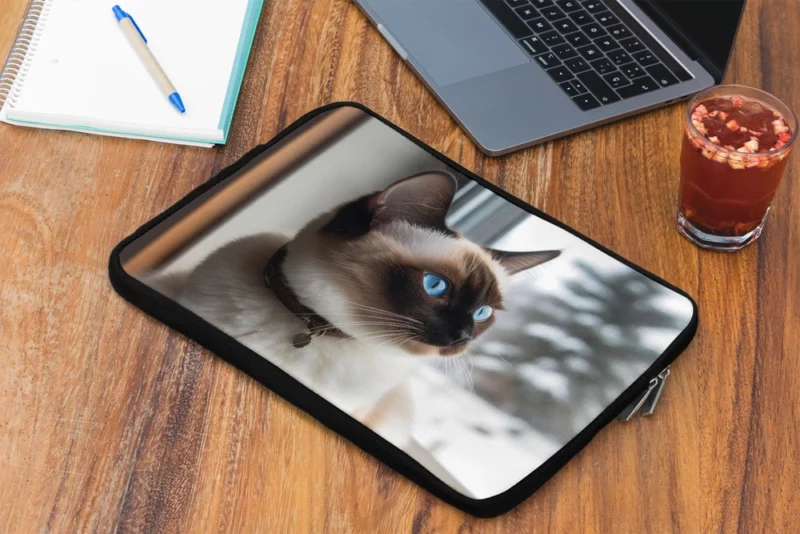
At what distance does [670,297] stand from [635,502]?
0.17 meters

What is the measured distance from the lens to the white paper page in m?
0.82

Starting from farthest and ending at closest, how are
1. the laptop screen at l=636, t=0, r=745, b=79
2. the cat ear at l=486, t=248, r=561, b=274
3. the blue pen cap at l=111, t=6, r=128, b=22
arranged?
the blue pen cap at l=111, t=6, r=128, b=22 < the laptop screen at l=636, t=0, r=745, b=79 < the cat ear at l=486, t=248, r=561, b=274

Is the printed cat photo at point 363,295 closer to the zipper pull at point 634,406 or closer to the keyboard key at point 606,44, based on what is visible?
the zipper pull at point 634,406

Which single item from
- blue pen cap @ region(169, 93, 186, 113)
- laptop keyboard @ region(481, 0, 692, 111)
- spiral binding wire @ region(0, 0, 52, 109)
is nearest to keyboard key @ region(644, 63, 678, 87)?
laptop keyboard @ region(481, 0, 692, 111)

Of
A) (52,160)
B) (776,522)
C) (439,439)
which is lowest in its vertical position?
(776,522)

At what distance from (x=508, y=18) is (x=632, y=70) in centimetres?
15

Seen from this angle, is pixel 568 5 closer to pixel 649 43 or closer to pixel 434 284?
pixel 649 43

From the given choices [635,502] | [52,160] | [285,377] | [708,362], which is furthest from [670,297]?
[52,160]

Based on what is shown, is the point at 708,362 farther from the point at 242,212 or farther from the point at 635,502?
the point at 242,212

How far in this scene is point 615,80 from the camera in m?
0.83

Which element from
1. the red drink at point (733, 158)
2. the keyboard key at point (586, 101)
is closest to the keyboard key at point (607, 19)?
the keyboard key at point (586, 101)

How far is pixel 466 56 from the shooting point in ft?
2.85

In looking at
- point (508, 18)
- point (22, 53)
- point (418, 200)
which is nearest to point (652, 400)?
point (418, 200)

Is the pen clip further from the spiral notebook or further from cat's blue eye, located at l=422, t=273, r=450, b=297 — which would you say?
cat's blue eye, located at l=422, t=273, r=450, b=297
